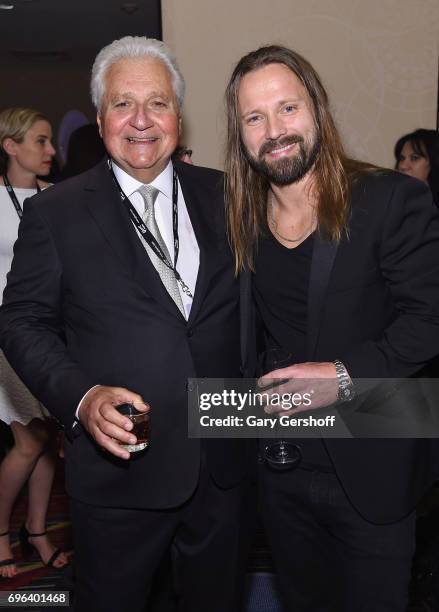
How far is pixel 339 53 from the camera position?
4.61 meters

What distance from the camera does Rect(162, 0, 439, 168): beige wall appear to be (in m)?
4.49

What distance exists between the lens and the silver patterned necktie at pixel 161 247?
76.7 inches

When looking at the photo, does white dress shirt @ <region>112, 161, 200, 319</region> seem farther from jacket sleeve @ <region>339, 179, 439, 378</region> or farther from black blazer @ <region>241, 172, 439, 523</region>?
jacket sleeve @ <region>339, 179, 439, 378</region>

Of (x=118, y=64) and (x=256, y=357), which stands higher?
(x=118, y=64)

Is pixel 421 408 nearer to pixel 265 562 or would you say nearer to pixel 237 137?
pixel 237 137

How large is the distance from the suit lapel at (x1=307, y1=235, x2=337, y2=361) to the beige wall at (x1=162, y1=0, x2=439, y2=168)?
286 centimetres

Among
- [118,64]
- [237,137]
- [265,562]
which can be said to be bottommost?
[265,562]

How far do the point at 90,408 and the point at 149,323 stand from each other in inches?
11.5

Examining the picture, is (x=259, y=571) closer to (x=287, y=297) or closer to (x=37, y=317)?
(x=287, y=297)

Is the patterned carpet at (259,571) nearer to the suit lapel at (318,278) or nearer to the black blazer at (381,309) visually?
the black blazer at (381,309)

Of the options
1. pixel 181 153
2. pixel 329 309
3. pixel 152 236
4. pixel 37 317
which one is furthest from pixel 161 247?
pixel 181 153

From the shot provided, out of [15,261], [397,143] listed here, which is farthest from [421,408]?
[397,143]

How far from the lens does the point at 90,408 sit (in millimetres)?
1728

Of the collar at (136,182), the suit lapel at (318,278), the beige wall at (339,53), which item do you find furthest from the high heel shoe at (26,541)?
the beige wall at (339,53)
